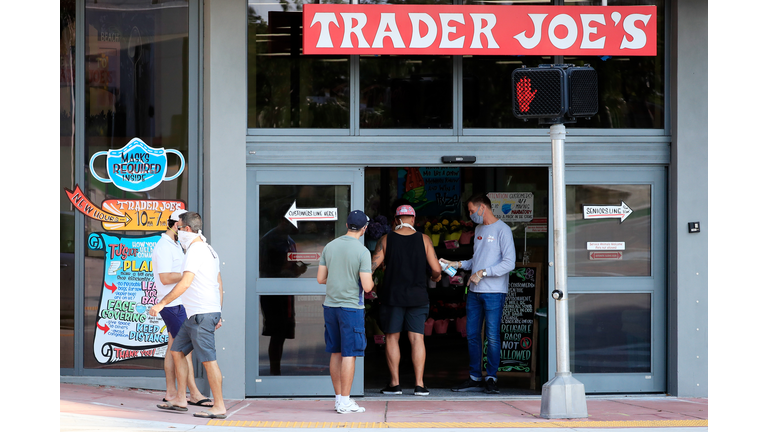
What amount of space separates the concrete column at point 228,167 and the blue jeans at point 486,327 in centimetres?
260

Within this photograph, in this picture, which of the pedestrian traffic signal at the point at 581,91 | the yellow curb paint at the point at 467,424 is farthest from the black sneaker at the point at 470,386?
the pedestrian traffic signal at the point at 581,91

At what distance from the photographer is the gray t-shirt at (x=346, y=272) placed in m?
6.93

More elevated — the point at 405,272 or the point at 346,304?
the point at 405,272

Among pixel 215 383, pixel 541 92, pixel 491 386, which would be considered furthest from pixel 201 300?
pixel 541 92

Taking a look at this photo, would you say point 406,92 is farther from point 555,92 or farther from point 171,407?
point 171,407

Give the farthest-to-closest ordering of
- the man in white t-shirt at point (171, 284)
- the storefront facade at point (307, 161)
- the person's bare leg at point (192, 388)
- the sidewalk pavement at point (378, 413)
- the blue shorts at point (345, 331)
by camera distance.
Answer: the storefront facade at point (307, 161), the person's bare leg at point (192, 388), the man in white t-shirt at point (171, 284), the blue shorts at point (345, 331), the sidewalk pavement at point (378, 413)

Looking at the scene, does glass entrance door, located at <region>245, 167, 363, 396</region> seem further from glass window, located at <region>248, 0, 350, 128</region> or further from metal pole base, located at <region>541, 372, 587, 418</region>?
metal pole base, located at <region>541, 372, 587, 418</region>

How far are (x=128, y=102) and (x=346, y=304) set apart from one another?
137 inches

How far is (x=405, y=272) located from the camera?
817 cm

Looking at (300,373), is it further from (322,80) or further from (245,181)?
(322,80)

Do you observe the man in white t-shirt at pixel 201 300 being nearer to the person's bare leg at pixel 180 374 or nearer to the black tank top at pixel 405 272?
the person's bare leg at pixel 180 374

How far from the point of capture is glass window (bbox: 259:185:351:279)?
8008 mm

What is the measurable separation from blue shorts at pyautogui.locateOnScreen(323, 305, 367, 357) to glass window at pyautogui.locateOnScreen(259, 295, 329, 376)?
39.5 inches

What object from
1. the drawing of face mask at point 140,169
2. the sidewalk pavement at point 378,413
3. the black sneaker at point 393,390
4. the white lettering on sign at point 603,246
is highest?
the drawing of face mask at point 140,169
